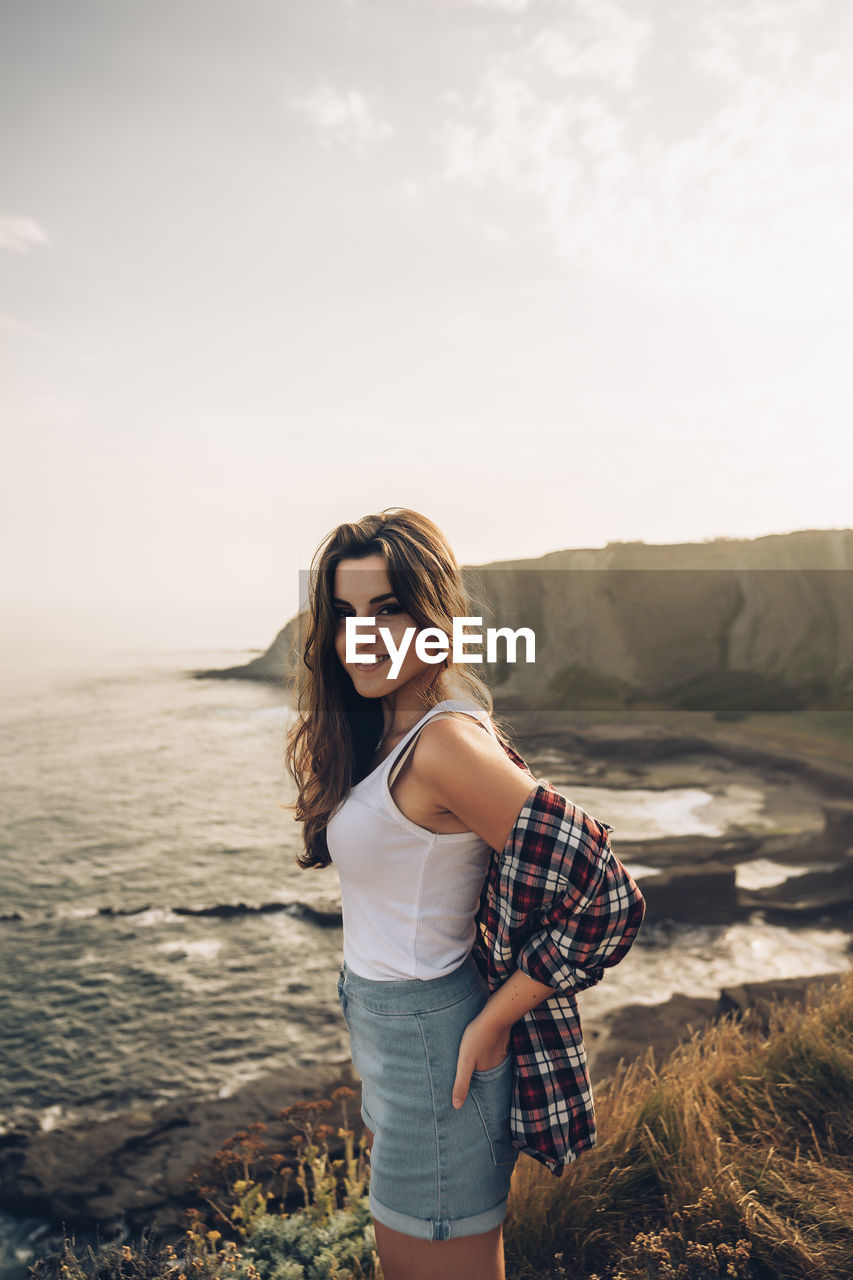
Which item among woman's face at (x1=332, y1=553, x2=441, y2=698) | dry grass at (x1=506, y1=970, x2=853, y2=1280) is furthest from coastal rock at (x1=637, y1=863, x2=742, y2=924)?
woman's face at (x1=332, y1=553, x2=441, y2=698)

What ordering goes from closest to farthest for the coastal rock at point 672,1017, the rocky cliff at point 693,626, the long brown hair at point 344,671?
1. the long brown hair at point 344,671
2. the coastal rock at point 672,1017
3. the rocky cliff at point 693,626

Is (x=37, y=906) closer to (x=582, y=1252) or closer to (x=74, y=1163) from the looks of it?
(x=74, y=1163)

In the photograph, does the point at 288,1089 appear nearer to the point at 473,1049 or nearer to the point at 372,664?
the point at 473,1049

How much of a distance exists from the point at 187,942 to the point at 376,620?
7384mm

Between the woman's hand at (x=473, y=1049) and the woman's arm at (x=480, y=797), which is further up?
the woman's arm at (x=480, y=797)

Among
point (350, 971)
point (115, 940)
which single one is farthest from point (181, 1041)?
point (350, 971)

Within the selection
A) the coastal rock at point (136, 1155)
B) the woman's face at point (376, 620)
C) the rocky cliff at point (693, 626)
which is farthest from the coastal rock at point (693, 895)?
the rocky cliff at point (693, 626)

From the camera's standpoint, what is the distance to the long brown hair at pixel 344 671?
5.54ft

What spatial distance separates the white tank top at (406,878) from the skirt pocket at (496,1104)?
0.69ft

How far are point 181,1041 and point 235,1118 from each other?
4.28 feet

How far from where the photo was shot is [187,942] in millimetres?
8047

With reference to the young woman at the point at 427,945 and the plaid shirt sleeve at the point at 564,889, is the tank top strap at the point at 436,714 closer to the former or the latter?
the young woman at the point at 427,945

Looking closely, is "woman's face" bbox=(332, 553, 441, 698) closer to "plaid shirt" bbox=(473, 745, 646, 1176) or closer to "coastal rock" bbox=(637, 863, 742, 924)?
"plaid shirt" bbox=(473, 745, 646, 1176)

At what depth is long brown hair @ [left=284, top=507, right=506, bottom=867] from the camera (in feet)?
5.54
